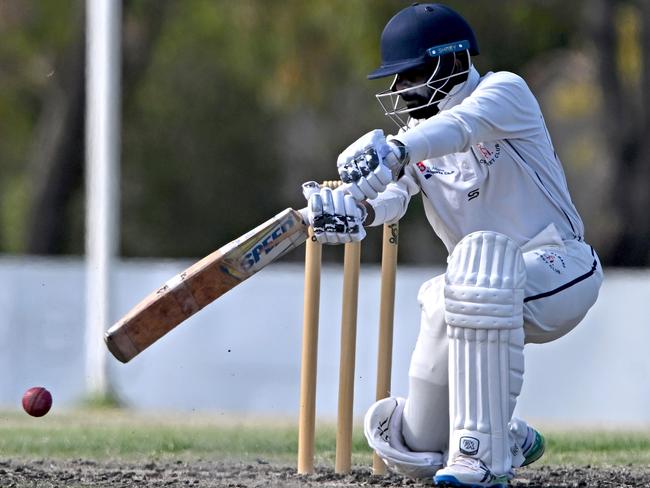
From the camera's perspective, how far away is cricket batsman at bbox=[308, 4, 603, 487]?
4.48 m

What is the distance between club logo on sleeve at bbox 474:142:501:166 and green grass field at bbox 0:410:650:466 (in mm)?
1529

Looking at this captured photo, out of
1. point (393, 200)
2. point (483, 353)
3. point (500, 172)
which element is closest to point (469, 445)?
point (483, 353)

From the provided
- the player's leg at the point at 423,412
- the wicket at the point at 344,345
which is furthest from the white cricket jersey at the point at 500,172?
the wicket at the point at 344,345

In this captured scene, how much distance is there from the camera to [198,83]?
25047 millimetres

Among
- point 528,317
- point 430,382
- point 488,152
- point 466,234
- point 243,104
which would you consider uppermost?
point 243,104

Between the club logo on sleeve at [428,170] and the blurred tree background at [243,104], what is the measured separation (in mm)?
12942

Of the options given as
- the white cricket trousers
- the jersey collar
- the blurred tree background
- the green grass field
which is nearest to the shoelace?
the white cricket trousers

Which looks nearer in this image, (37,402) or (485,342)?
(485,342)

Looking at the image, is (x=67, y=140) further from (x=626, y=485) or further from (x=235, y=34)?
(x=626, y=485)

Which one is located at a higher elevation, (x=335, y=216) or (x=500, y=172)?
(x=500, y=172)

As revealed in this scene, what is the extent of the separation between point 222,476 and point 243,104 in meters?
19.7

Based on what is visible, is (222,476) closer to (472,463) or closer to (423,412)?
(423,412)

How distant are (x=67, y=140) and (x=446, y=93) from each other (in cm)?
1543

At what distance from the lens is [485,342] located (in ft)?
14.7
